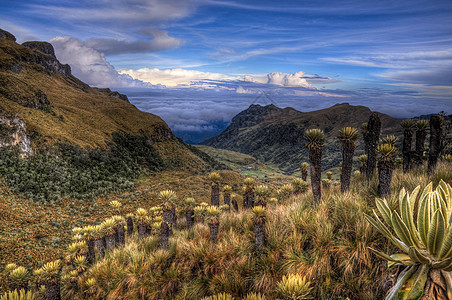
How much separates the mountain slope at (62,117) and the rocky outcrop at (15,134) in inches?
4.0

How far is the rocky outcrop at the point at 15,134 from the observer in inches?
1088

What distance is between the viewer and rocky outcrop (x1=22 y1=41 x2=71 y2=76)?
291 feet

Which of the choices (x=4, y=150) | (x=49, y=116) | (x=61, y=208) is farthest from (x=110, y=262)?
(x=49, y=116)

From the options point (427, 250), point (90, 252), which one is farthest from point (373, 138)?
point (90, 252)

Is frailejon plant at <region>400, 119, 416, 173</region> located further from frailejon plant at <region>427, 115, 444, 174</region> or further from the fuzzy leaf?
the fuzzy leaf

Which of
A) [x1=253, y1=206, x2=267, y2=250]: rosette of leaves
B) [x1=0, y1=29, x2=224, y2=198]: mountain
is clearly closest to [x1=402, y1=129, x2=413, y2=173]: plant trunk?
[x1=253, y1=206, x2=267, y2=250]: rosette of leaves

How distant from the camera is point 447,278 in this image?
1.94 m

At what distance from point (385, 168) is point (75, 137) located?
4608 cm

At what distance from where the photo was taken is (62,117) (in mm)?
44125

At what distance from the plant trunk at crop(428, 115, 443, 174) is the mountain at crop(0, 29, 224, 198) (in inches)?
1280

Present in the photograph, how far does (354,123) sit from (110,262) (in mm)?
184866

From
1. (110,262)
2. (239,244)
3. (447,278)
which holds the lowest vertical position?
(110,262)

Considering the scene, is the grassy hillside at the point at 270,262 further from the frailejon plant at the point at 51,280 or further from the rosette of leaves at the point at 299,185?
the rosette of leaves at the point at 299,185

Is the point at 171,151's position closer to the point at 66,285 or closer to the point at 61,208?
the point at 61,208
